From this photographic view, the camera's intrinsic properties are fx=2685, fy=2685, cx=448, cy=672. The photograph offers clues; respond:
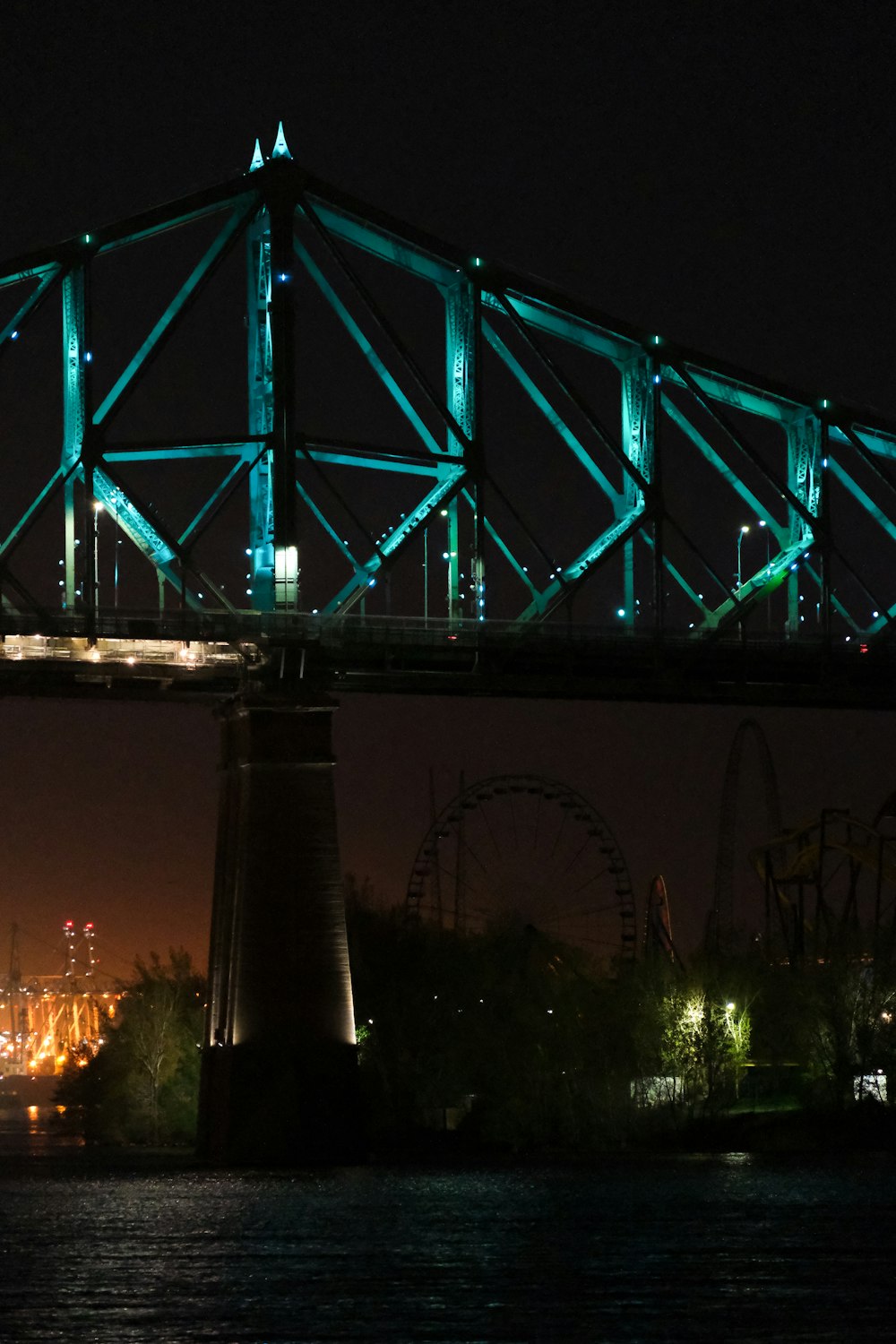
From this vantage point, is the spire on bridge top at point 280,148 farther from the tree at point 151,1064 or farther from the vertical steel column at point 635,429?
the tree at point 151,1064

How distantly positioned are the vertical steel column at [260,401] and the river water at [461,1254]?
19084 millimetres

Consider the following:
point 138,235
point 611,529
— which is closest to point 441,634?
point 611,529

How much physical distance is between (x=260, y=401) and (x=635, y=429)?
14.0m

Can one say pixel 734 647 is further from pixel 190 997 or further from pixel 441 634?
pixel 190 997

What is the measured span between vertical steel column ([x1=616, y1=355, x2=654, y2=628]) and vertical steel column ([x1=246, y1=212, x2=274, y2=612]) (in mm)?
12513

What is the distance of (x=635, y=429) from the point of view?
3691 inches

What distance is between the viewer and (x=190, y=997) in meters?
111

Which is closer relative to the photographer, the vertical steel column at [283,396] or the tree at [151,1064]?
the vertical steel column at [283,396]

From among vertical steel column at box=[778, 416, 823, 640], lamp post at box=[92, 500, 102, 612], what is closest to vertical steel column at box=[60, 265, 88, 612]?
lamp post at box=[92, 500, 102, 612]

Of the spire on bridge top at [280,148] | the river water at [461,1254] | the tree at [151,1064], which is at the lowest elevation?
the river water at [461,1254]

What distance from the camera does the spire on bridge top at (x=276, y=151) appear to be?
287ft

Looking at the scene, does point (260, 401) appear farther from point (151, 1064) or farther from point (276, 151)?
point (151, 1064)

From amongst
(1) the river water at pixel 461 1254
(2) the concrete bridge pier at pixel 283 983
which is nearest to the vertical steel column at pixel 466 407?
(2) the concrete bridge pier at pixel 283 983

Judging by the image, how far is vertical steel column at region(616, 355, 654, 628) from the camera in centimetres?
9138
